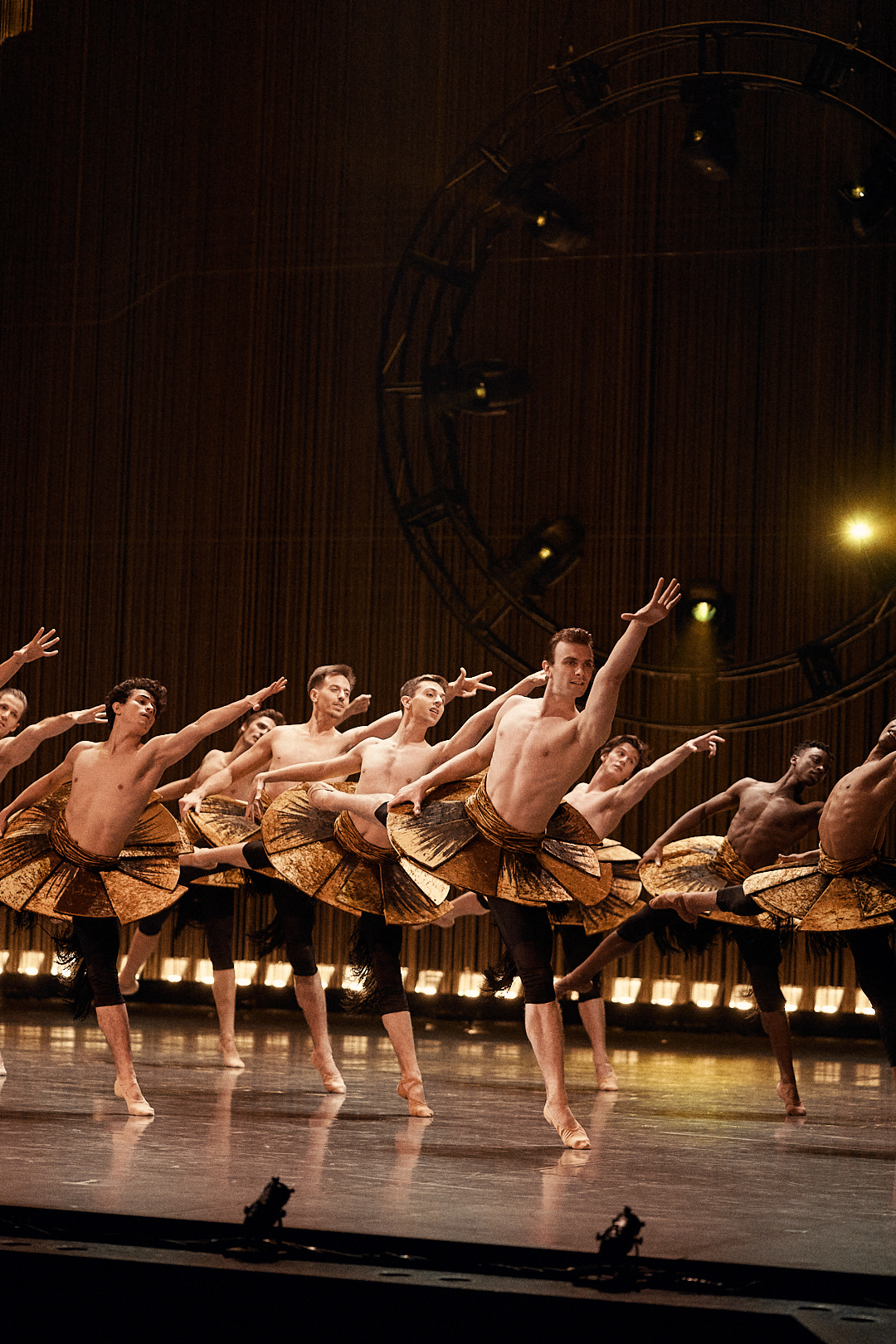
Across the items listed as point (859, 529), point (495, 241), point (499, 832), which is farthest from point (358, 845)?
point (495, 241)

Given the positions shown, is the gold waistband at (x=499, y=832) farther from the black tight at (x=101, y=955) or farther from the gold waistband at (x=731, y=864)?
the gold waistband at (x=731, y=864)

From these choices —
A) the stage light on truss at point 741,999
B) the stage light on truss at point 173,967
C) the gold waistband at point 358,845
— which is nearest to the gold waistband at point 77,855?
the gold waistband at point 358,845

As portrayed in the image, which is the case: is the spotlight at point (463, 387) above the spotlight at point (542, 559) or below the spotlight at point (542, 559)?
above

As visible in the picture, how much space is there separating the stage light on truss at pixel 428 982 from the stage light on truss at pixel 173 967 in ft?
5.02

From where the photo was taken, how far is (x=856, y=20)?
9.00m

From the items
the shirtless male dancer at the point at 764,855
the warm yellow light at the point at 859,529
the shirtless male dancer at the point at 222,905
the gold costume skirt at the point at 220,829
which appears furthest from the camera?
the warm yellow light at the point at 859,529

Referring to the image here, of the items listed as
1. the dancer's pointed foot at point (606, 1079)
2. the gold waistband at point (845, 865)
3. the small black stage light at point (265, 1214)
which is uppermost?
the gold waistband at point (845, 865)

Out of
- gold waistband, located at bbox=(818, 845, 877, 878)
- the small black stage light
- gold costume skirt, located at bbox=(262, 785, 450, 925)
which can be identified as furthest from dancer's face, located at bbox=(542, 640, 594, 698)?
the small black stage light

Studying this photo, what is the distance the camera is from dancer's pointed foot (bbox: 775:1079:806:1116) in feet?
18.5

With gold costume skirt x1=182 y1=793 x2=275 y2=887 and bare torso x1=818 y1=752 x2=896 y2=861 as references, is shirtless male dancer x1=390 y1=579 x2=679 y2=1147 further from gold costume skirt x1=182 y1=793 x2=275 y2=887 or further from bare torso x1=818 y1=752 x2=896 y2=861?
gold costume skirt x1=182 y1=793 x2=275 y2=887

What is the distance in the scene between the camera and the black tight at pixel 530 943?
4629 millimetres

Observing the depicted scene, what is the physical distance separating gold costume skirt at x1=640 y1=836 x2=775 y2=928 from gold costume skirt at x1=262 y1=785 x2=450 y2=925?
1.31m

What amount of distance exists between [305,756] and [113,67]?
6374mm

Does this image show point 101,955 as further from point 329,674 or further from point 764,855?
point 764,855
